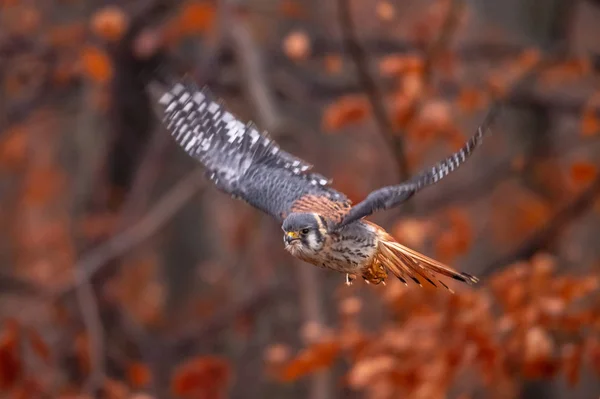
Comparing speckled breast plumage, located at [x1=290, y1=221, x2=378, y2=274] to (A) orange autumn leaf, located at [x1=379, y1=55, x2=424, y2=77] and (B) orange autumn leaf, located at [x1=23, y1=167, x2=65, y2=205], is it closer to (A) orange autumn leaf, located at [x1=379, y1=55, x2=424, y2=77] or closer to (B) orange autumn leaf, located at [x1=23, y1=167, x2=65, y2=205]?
(A) orange autumn leaf, located at [x1=379, y1=55, x2=424, y2=77]

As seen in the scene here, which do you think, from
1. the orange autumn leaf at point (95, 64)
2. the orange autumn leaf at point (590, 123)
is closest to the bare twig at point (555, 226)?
the orange autumn leaf at point (590, 123)

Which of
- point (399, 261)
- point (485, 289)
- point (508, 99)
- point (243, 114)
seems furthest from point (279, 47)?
point (399, 261)

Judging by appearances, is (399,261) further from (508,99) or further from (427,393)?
(508,99)

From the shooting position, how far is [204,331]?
6.76 metres

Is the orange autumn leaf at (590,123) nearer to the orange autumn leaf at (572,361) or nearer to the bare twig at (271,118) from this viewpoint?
the orange autumn leaf at (572,361)

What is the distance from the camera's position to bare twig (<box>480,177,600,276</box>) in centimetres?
534

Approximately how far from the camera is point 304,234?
7.79 ft

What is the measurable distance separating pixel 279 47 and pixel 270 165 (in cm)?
424

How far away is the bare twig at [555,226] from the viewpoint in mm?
5336

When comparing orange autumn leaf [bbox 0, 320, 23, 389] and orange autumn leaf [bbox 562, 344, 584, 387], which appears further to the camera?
orange autumn leaf [bbox 0, 320, 23, 389]

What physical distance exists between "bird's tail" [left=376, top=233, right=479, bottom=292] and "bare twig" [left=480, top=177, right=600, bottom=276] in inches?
122

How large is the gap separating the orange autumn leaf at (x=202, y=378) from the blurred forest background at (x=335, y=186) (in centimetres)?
2

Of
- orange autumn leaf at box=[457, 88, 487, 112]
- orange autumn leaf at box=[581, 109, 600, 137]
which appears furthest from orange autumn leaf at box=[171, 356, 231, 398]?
orange autumn leaf at box=[581, 109, 600, 137]

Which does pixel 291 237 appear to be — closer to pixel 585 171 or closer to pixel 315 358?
pixel 315 358
